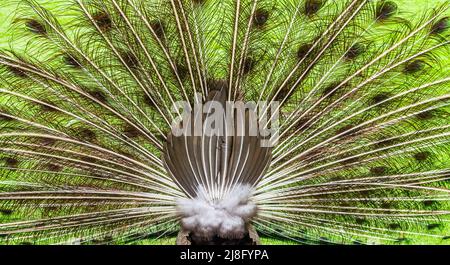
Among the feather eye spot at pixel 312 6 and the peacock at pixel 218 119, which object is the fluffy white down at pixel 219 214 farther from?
the feather eye spot at pixel 312 6


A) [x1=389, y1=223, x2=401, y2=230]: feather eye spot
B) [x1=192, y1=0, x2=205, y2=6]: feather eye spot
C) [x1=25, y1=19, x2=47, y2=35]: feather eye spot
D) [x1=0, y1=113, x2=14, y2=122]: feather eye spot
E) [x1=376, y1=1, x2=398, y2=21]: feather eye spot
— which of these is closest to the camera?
[x1=192, y1=0, x2=205, y2=6]: feather eye spot

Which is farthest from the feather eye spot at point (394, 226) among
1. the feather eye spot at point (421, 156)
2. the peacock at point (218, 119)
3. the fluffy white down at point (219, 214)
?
the fluffy white down at point (219, 214)

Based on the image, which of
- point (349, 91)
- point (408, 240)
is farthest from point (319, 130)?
point (408, 240)

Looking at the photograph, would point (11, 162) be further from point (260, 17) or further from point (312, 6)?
point (312, 6)

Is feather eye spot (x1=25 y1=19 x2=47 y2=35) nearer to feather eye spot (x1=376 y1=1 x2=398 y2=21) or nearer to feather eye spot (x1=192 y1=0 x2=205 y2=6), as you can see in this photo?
feather eye spot (x1=192 y1=0 x2=205 y2=6)

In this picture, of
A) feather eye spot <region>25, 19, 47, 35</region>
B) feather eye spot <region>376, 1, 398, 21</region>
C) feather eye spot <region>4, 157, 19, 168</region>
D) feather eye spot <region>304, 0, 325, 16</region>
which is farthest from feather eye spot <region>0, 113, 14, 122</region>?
feather eye spot <region>376, 1, 398, 21</region>

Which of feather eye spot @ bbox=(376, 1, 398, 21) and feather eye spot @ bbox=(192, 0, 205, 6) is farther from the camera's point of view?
feather eye spot @ bbox=(376, 1, 398, 21)
